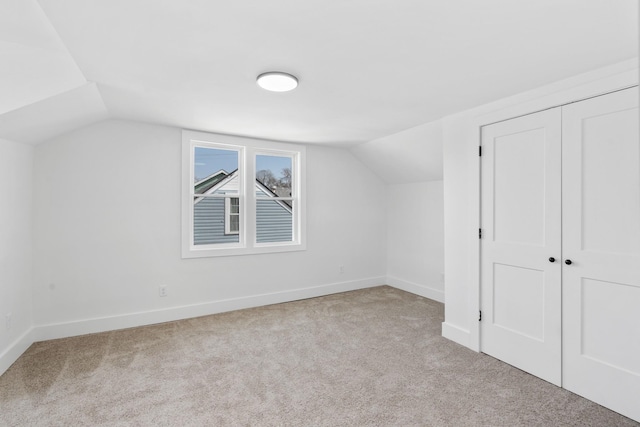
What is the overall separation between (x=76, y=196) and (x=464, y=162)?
3903 mm

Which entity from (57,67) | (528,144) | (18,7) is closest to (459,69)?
(528,144)

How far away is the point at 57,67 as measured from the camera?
2.12 m

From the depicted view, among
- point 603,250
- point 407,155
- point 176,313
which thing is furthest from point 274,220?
point 603,250

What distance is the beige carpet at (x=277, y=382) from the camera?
6.53 feet

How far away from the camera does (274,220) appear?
462 cm

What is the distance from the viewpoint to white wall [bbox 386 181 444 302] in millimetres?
4535

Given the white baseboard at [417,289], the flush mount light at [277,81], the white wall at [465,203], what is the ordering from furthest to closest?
the white baseboard at [417,289]
the white wall at [465,203]
the flush mount light at [277,81]

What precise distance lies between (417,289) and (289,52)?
392 cm

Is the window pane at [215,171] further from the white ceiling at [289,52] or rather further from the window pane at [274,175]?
the white ceiling at [289,52]

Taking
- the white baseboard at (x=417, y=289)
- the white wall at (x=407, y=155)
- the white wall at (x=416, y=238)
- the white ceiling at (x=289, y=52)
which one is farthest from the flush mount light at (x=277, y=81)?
the white baseboard at (x=417, y=289)

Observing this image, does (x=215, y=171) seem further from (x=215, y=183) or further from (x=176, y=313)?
(x=176, y=313)

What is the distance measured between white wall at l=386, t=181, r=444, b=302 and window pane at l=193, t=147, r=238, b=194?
260cm

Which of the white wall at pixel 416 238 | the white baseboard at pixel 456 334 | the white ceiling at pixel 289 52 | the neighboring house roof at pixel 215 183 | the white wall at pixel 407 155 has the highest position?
the white ceiling at pixel 289 52

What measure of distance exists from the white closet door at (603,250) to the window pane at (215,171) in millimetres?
3570
